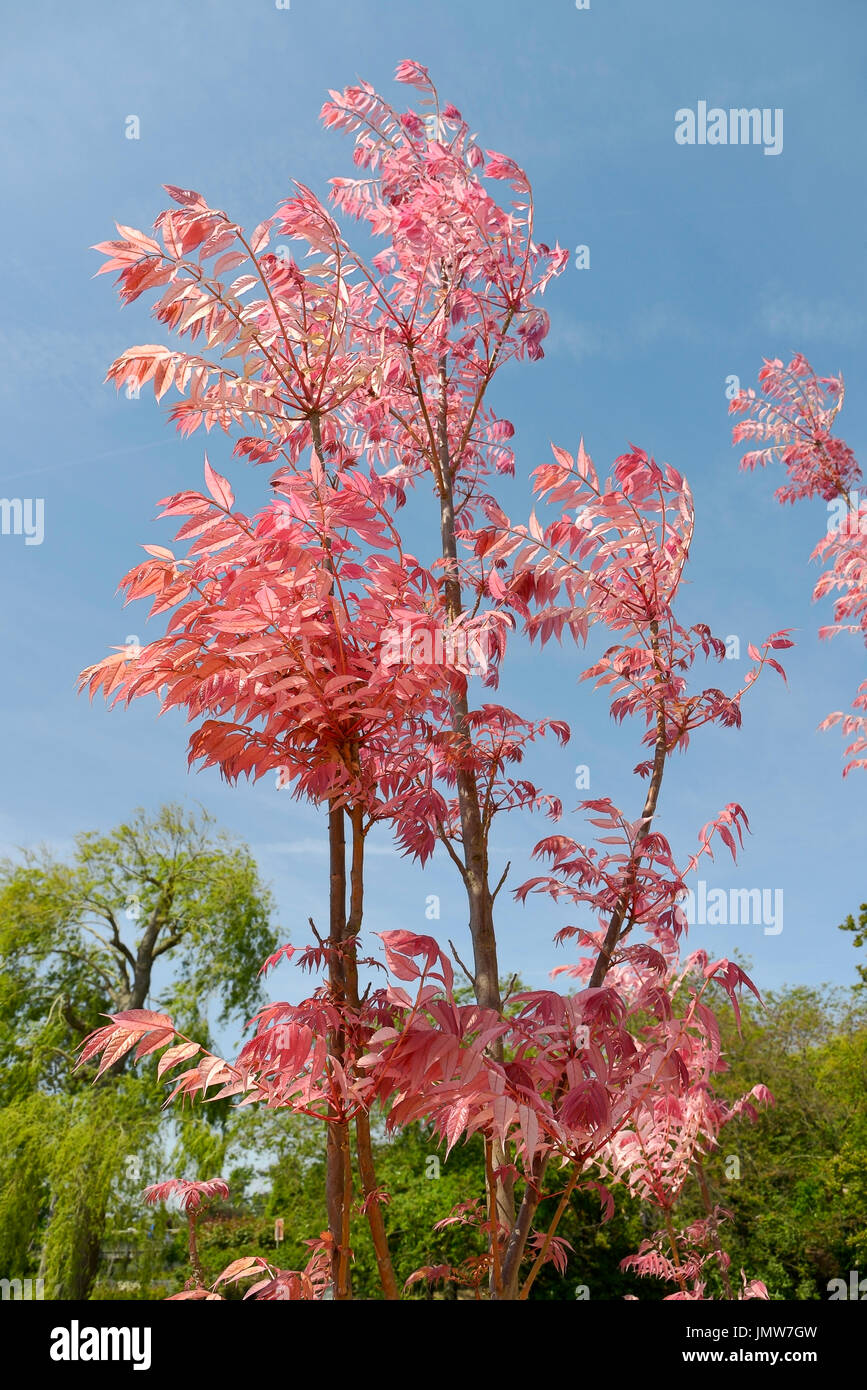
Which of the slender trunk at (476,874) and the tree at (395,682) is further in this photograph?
the slender trunk at (476,874)

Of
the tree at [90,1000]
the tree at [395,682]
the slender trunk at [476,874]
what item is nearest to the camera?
the tree at [395,682]

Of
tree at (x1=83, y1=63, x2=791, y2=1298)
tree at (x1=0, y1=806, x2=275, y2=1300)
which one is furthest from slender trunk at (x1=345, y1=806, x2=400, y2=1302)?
tree at (x1=0, y1=806, x2=275, y2=1300)

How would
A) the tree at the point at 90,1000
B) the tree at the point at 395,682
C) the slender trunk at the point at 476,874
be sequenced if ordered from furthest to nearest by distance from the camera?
the tree at the point at 90,1000 → the slender trunk at the point at 476,874 → the tree at the point at 395,682

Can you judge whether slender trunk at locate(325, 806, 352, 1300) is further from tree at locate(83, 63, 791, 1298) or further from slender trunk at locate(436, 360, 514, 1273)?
slender trunk at locate(436, 360, 514, 1273)

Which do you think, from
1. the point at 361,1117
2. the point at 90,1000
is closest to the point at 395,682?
the point at 361,1117

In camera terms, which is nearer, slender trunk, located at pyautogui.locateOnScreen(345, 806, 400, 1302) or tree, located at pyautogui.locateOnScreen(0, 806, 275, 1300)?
slender trunk, located at pyautogui.locateOnScreen(345, 806, 400, 1302)

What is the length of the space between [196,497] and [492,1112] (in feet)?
3.21

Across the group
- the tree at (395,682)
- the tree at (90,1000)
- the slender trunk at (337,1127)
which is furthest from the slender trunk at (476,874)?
the tree at (90,1000)

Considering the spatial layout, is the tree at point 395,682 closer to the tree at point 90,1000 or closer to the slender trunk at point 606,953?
the slender trunk at point 606,953

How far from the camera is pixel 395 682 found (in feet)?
4.66

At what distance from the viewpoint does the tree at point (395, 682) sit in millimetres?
1357

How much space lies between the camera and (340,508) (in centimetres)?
143

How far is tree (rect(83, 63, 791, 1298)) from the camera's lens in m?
1.36
